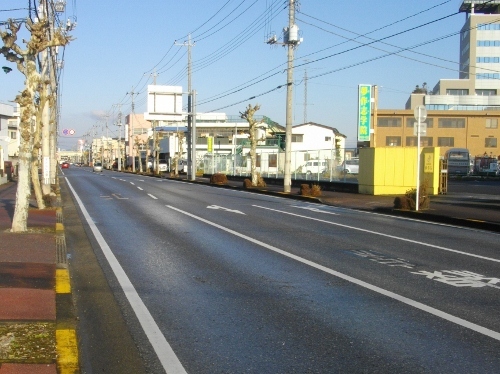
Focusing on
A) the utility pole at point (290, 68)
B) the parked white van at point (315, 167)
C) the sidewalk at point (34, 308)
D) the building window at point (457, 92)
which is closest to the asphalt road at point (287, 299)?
the sidewalk at point (34, 308)

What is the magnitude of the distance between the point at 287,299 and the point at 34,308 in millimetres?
3049

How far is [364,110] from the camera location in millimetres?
45844

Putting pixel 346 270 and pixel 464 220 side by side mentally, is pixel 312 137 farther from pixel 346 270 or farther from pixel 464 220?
pixel 346 270

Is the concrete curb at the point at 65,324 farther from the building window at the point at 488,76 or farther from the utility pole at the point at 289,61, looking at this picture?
the building window at the point at 488,76

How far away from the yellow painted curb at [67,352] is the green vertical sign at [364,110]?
4066 cm

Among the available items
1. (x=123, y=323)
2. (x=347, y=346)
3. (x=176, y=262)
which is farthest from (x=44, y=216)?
(x=347, y=346)

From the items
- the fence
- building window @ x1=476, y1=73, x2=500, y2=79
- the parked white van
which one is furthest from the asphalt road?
building window @ x1=476, y1=73, x2=500, y2=79

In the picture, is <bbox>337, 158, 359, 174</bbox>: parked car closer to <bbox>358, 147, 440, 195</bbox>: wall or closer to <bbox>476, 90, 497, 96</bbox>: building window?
<bbox>358, 147, 440, 195</bbox>: wall

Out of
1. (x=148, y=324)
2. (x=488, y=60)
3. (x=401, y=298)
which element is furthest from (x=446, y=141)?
(x=148, y=324)

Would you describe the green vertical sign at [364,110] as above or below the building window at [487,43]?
below

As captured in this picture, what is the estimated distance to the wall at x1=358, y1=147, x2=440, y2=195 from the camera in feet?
96.1

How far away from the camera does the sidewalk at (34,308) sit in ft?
17.4

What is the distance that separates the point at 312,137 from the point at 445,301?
257ft

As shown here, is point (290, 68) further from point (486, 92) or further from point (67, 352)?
point (486, 92)
